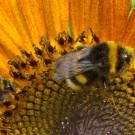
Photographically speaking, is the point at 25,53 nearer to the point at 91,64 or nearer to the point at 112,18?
the point at 112,18

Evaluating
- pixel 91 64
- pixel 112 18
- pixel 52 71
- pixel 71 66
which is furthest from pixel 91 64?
pixel 112 18

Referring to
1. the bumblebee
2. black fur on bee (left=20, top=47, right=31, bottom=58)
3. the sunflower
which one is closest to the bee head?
the bumblebee

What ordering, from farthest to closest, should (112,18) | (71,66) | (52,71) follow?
(112,18) < (52,71) < (71,66)

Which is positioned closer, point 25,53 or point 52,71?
point 52,71

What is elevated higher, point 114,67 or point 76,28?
point 76,28

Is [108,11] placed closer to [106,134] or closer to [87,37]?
[87,37]

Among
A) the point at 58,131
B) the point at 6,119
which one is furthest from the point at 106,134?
the point at 6,119

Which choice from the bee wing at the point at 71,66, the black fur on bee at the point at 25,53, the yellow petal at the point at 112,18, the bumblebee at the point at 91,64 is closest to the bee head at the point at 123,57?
the bumblebee at the point at 91,64

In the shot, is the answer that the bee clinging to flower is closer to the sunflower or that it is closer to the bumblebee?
the bumblebee
